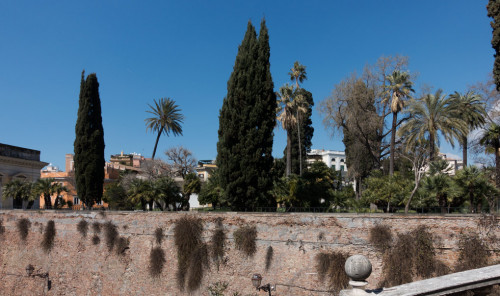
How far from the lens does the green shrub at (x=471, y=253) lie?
29.6 ft

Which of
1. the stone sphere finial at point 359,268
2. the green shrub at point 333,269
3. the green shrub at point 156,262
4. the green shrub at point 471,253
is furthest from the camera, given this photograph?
the green shrub at point 156,262

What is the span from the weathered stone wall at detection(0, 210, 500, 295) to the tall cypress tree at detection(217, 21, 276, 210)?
282 centimetres

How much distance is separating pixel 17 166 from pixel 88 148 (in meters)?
12.1

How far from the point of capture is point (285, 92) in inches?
1164

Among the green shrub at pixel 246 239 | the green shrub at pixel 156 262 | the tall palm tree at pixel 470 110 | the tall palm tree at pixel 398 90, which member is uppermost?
the tall palm tree at pixel 398 90

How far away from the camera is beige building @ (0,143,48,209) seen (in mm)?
27891

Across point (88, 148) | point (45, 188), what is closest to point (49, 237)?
point (88, 148)

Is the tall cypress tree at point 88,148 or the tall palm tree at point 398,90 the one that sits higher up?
the tall palm tree at point 398,90

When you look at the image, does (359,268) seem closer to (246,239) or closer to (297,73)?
(246,239)

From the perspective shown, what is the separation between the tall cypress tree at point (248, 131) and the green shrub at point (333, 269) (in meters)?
5.20

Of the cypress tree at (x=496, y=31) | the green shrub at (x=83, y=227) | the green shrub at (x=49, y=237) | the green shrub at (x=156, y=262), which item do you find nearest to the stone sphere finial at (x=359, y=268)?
the green shrub at (x=156, y=262)

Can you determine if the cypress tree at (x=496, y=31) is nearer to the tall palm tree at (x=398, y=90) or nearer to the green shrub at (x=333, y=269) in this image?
the green shrub at (x=333, y=269)

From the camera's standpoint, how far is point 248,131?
15.6 meters

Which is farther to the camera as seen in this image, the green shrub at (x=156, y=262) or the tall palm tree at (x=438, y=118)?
the tall palm tree at (x=438, y=118)
